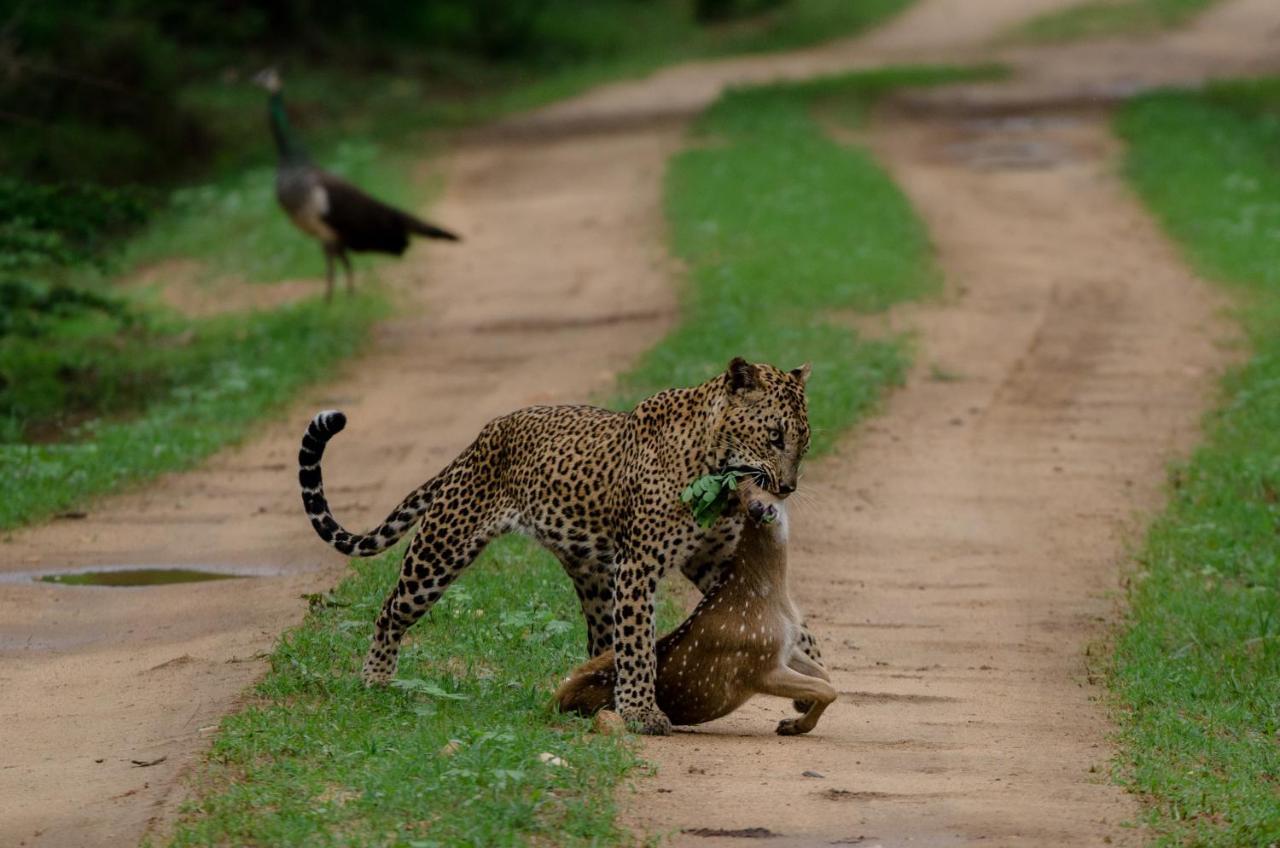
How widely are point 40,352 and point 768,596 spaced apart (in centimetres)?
1304

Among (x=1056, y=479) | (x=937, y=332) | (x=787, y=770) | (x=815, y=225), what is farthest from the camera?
(x=815, y=225)

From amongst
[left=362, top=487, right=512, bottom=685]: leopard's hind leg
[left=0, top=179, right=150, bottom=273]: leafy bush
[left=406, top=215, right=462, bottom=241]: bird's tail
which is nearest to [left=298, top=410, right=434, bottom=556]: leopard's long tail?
[left=362, top=487, right=512, bottom=685]: leopard's hind leg

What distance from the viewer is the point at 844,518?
13.0 m

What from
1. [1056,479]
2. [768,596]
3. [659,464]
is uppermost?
[659,464]

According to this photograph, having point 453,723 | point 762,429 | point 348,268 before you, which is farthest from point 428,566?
point 348,268

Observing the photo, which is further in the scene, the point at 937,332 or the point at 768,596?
the point at 937,332

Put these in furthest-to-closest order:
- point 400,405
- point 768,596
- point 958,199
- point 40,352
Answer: point 958,199
point 40,352
point 400,405
point 768,596

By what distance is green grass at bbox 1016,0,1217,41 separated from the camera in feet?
131

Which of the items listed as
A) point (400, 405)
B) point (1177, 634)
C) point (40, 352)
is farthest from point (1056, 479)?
point (40, 352)

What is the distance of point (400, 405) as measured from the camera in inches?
657

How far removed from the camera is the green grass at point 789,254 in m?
16.2

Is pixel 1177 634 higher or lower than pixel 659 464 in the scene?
lower

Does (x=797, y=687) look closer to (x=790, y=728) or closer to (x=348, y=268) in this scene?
(x=790, y=728)

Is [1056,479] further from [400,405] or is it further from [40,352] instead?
[40,352]
